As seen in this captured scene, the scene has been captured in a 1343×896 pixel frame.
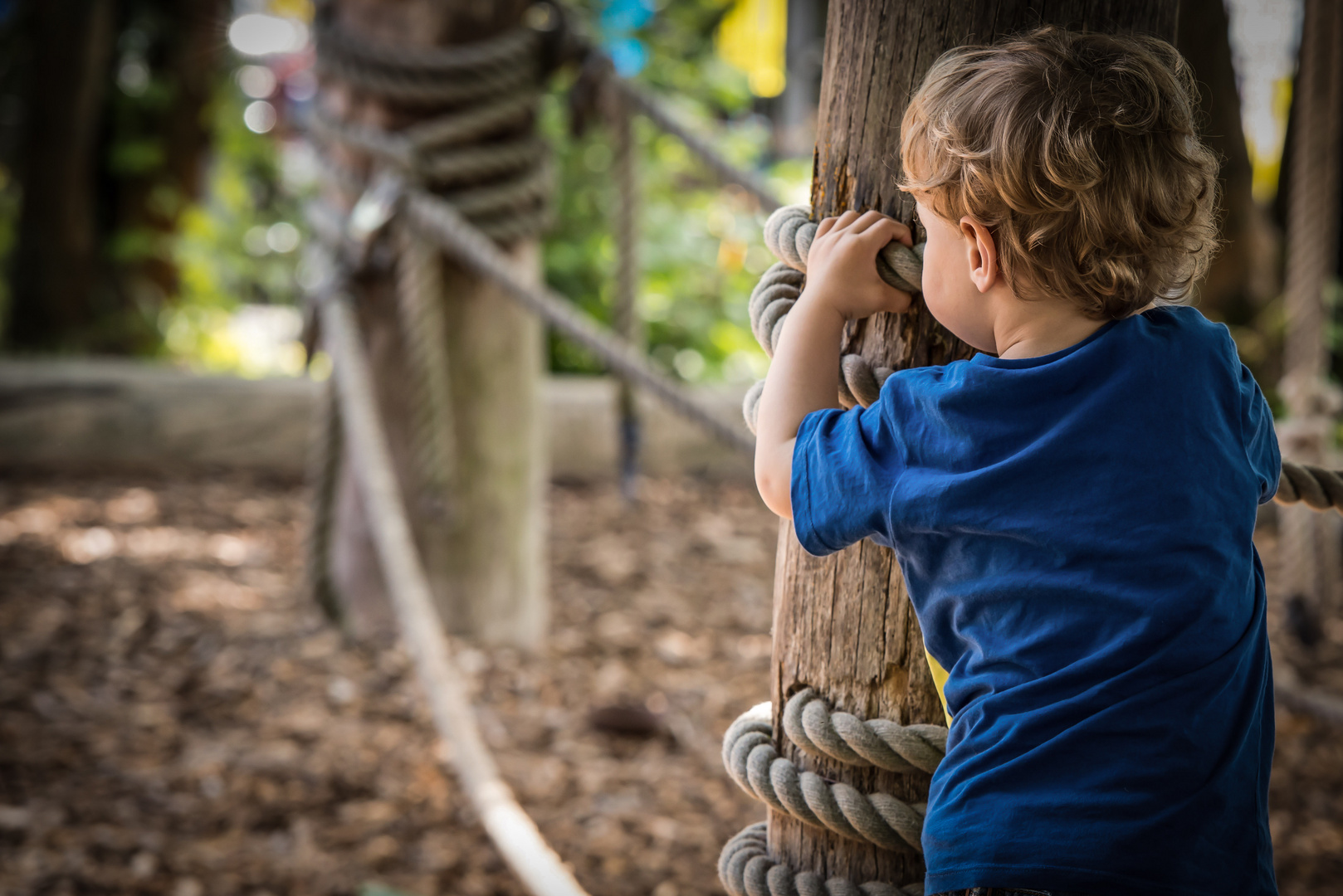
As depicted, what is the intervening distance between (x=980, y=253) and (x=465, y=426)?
1.72 metres

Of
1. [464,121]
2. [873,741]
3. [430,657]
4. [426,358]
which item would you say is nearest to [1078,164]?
[873,741]

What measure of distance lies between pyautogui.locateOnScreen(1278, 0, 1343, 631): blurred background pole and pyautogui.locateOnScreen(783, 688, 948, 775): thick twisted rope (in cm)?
196

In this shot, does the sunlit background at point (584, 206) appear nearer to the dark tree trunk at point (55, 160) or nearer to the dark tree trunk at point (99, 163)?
the dark tree trunk at point (99, 163)

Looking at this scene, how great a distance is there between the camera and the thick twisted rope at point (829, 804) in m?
0.82

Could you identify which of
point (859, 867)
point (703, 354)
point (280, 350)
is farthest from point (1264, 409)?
point (280, 350)

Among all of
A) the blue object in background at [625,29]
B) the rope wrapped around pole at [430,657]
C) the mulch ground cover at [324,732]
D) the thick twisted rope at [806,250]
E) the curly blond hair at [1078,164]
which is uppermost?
the blue object in background at [625,29]

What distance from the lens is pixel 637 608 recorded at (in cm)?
274

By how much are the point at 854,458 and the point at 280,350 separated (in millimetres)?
5611

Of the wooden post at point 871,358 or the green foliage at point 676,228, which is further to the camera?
the green foliage at point 676,228

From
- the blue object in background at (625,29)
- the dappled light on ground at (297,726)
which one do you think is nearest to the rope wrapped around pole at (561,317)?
the dappled light on ground at (297,726)

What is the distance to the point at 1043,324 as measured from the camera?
70cm

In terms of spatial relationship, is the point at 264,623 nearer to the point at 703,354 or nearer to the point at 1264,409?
the point at 1264,409

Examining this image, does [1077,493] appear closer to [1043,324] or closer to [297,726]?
[1043,324]

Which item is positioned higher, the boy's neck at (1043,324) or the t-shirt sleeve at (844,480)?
the boy's neck at (1043,324)
